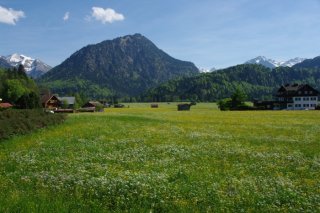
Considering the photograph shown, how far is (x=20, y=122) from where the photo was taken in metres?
35.9

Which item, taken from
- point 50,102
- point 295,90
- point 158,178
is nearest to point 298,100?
point 295,90

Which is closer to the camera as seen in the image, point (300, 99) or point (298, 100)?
point (300, 99)

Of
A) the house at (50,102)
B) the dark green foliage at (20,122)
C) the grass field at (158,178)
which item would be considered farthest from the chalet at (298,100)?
the grass field at (158,178)

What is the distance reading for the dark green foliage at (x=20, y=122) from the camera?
32.0 metres

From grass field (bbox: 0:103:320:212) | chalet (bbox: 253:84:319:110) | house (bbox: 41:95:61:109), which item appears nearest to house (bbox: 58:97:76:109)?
house (bbox: 41:95:61:109)

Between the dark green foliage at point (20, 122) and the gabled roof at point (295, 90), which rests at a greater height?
the gabled roof at point (295, 90)

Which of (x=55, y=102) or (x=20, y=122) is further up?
(x=55, y=102)

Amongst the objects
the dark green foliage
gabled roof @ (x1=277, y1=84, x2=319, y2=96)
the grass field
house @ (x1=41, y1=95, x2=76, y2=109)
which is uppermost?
gabled roof @ (x1=277, y1=84, x2=319, y2=96)

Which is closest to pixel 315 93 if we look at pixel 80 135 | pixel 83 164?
pixel 80 135

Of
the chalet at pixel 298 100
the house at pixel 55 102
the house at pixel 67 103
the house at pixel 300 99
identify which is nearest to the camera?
the house at pixel 55 102

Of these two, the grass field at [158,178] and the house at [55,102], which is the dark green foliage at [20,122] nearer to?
the grass field at [158,178]

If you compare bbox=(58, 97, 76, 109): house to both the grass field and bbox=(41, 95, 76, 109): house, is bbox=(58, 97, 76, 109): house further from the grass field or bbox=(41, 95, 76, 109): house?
the grass field

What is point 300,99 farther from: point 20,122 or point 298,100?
point 20,122

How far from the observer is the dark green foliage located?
3202 centimetres
